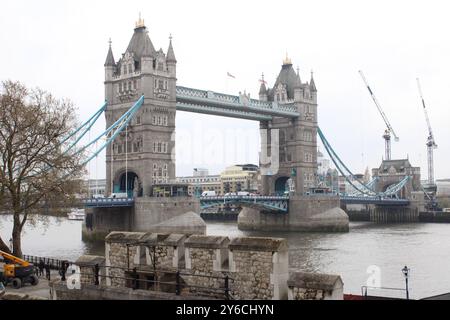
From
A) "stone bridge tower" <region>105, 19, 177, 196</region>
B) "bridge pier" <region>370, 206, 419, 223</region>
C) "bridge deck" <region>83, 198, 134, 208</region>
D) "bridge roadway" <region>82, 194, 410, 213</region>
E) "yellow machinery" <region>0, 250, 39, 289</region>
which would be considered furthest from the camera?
"bridge pier" <region>370, 206, 419, 223</region>

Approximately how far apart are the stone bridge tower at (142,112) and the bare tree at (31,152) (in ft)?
114

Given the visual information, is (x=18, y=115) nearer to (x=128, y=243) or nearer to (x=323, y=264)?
(x=128, y=243)

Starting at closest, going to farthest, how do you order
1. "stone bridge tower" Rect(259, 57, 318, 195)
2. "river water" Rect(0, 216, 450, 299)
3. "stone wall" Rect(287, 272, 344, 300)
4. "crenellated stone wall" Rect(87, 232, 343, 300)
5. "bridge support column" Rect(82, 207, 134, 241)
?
"stone wall" Rect(287, 272, 344, 300) → "crenellated stone wall" Rect(87, 232, 343, 300) → "river water" Rect(0, 216, 450, 299) → "bridge support column" Rect(82, 207, 134, 241) → "stone bridge tower" Rect(259, 57, 318, 195)

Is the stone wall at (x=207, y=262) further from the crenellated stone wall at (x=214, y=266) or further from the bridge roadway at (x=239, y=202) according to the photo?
the bridge roadway at (x=239, y=202)

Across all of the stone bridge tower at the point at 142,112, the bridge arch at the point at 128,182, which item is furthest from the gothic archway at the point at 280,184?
the bridge arch at the point at 128,182

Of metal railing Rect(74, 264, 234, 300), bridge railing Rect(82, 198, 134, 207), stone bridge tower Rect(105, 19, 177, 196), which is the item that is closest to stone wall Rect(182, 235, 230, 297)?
metal railing Rect(74, 264, 234, 300)

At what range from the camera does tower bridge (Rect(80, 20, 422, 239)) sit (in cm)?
6562

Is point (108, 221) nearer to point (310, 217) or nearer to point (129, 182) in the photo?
point (129, 182)

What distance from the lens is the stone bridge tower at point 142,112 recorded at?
6856cm

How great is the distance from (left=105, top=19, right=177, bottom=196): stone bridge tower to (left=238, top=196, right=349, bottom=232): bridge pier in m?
22.1

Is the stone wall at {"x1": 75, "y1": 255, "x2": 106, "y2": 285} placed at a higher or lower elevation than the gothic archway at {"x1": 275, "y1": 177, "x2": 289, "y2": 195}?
lower

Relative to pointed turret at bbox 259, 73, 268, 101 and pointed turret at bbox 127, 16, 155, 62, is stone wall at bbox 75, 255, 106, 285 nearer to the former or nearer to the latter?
pointed turret at bbox 127, 16, 155, 62
